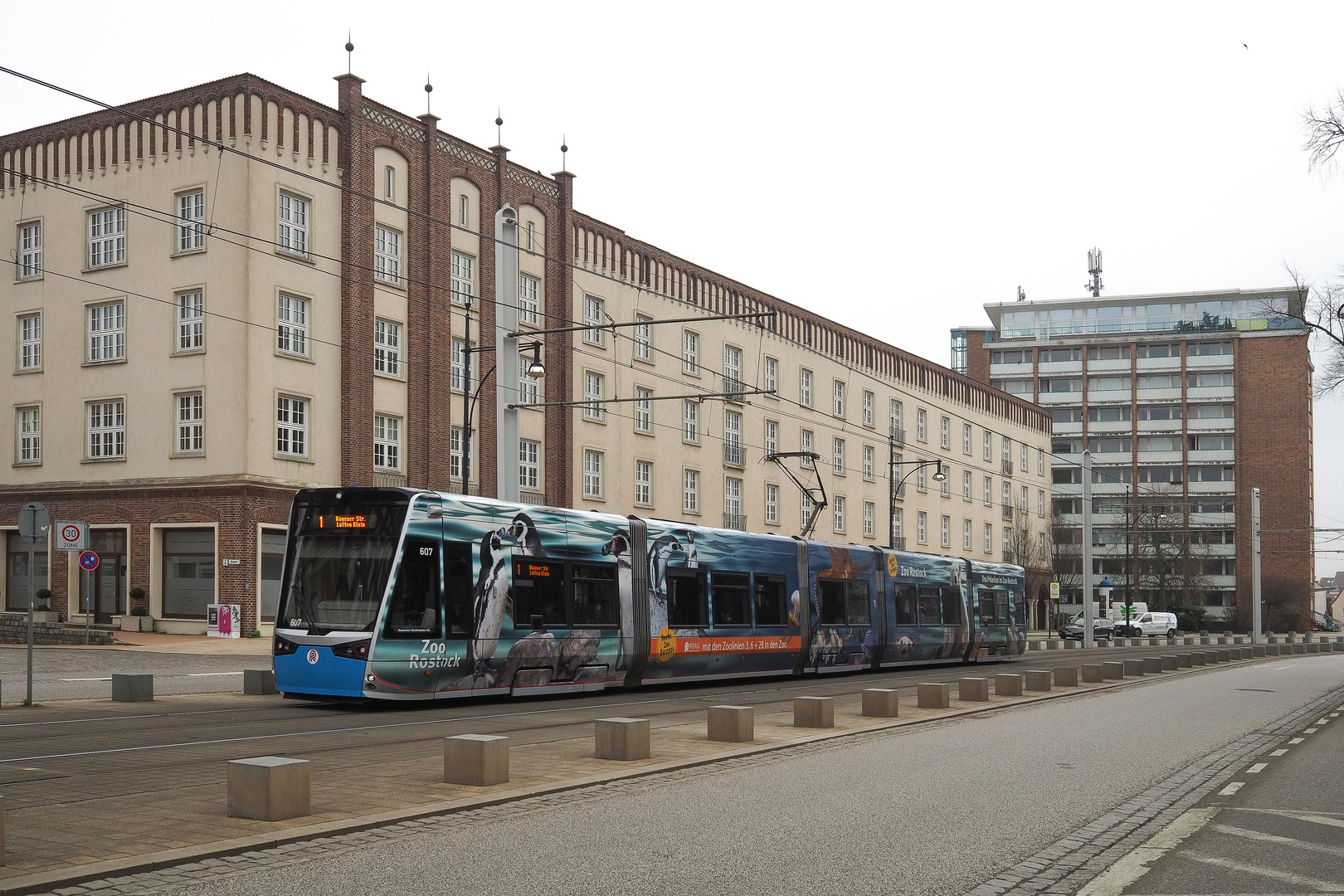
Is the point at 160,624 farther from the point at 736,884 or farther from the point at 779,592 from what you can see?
the point at 736,884

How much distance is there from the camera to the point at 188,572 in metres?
39.0

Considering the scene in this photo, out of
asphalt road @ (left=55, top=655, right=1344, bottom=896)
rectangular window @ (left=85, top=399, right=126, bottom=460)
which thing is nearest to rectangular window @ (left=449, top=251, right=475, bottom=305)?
rectangular window @ (left=85, top=399, right=126, bottom=460)

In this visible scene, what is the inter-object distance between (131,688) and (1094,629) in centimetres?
6644

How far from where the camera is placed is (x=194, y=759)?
12844 mm

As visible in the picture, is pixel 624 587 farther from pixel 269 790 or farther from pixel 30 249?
pixel 30 249

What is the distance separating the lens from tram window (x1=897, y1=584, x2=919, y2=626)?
33469 mm

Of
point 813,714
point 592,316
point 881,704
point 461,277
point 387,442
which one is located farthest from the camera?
point 592,316

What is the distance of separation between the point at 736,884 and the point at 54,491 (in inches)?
1541

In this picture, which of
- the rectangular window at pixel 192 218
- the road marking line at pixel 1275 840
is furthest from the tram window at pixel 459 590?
the rectangular window at pixel 192 218

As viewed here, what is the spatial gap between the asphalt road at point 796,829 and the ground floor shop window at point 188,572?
88.7 ft

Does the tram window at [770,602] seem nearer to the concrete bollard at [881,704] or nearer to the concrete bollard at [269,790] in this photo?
the concrete bollard at [881,704]

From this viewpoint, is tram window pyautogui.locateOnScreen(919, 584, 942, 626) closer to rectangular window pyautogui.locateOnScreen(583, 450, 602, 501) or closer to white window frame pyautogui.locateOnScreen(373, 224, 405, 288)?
rectangular window pyautogui.locateOnScreen(583, 450, 602, 501)

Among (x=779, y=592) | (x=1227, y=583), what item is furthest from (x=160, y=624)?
(x=1227, y=583)

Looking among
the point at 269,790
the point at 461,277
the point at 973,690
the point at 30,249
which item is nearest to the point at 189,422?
the point at 30,249
